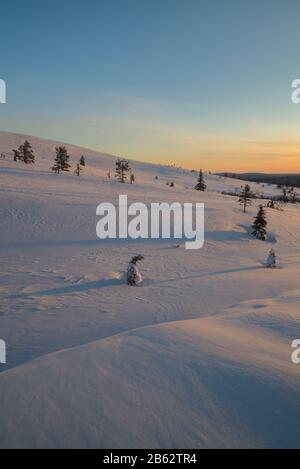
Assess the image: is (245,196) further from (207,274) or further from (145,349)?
(145,349)

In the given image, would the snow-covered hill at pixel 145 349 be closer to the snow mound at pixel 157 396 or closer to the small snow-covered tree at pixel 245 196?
the snow mound at pixel 157 396

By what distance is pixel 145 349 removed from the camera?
14.7 ft

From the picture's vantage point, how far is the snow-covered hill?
296 cm

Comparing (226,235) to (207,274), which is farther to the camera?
(226,235)

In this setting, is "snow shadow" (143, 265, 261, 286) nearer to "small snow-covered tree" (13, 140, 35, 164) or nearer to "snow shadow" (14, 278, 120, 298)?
"snow shadow" (14, 278, 120, 298)

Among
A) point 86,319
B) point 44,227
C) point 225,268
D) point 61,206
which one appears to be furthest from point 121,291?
point 61,206

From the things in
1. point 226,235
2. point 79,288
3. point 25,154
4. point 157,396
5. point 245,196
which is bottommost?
point 79,288

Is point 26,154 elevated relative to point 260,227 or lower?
elevated

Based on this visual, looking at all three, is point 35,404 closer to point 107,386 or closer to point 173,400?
point 107,386

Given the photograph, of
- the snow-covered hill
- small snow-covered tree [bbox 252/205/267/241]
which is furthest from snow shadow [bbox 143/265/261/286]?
small snow-covered tree [bbox 252/205/267/241]

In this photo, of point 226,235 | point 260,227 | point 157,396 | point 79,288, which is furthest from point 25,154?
point 157,396

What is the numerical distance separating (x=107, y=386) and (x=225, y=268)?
38.1ft

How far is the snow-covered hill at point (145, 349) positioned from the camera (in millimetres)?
2963

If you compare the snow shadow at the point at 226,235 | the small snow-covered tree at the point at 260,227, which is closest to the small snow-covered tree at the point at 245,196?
the small snow-covered tree at the point at 260,227
